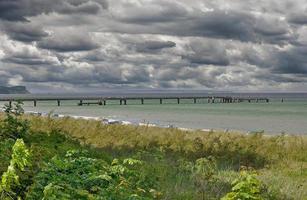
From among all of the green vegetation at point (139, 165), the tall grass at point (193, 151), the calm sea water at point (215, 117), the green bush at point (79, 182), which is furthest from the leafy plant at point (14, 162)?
the calm sea water at point (215, 117)

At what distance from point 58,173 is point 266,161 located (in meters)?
14.0

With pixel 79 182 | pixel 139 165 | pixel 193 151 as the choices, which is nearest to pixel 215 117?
pixel 193 151

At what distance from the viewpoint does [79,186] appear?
19.1ft

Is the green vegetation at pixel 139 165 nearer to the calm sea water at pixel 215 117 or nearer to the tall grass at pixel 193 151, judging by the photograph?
the tall grass at pixel 193 151

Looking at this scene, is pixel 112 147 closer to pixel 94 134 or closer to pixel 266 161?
pixel 94 134

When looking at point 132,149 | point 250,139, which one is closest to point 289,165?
point 250,139

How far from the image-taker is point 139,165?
1273cm

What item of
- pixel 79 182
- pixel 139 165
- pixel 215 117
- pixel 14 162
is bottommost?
pixel 215 117

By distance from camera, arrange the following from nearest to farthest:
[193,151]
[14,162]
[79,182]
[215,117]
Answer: [14,162] → [79,182] → [193,151] → [215,117]

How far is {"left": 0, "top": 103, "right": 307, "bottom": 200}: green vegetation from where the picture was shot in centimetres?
554

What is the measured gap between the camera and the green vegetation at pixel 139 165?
5535mm

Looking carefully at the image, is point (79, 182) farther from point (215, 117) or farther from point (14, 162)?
point (215, 117)

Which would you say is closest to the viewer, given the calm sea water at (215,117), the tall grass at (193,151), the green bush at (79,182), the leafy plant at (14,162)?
the leafy plant at (14,162)

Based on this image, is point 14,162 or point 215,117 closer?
point 14,162
